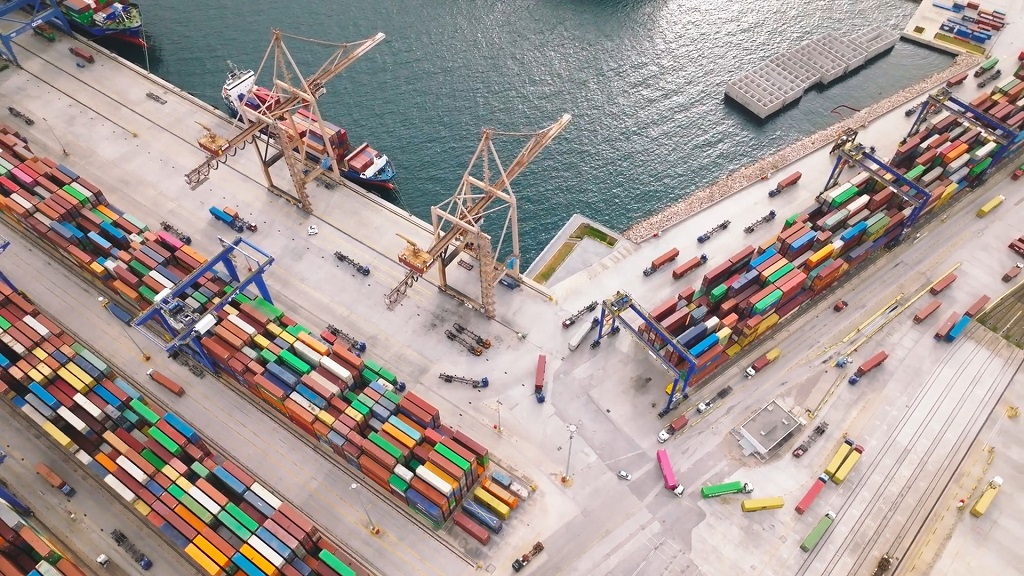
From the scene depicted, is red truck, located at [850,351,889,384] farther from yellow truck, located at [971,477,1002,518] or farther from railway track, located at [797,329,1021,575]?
yellow truck, located at [971,477,1002,518]

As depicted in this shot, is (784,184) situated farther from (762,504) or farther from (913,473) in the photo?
(762,504)

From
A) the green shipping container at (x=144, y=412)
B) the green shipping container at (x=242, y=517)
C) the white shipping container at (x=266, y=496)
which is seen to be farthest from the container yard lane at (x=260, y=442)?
the green shipping container at (x=242, y=517)

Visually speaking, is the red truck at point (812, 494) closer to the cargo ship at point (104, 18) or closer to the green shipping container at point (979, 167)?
the green shipping container at point (979, 167)

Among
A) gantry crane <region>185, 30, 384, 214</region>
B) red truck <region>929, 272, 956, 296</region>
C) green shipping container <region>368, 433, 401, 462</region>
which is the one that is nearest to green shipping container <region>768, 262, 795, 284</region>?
red truck <region>929, 272, 956, 296</region>

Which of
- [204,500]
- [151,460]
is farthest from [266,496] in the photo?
[151,460]

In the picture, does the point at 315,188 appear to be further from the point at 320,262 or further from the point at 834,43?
the point at 834,43
